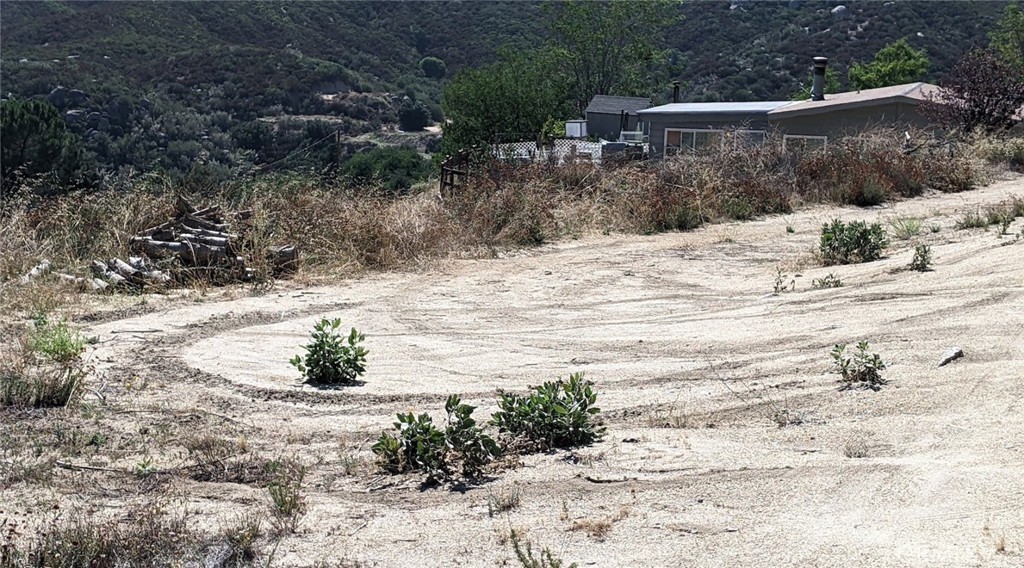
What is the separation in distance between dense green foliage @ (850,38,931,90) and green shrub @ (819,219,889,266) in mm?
43751

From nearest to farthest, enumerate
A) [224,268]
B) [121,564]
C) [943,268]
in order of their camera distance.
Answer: [121,564] → [943,268] → [224,268]

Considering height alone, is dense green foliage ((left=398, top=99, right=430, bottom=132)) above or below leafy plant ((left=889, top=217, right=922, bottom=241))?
above

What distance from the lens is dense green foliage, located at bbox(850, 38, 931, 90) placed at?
53.0m

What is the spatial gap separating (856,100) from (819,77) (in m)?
2.07

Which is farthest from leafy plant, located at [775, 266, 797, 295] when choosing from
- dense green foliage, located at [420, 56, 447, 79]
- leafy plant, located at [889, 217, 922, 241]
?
dense green foliage, located at [420, 56, 447, 79]

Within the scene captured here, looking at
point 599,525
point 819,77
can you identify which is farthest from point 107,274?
point 819,77

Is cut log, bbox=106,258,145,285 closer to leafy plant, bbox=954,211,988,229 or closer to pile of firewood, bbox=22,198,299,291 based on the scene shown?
pile of firewood, bbox=22,198,299,291

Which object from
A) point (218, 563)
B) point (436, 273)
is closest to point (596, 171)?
point (436, 273)

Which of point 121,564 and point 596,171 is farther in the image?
point 596,171

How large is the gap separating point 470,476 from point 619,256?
789cm

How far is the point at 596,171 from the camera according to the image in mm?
17125

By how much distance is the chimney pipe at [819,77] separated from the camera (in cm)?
2894

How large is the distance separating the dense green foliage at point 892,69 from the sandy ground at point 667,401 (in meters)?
43.8

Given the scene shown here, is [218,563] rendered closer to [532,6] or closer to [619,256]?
[619,256]
